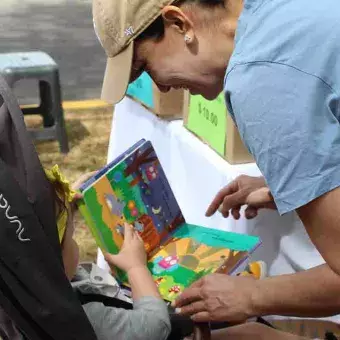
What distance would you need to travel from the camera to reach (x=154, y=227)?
1.83 metres

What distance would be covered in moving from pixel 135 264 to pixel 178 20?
638 millimetres

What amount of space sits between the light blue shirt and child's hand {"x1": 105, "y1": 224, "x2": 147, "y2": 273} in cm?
61

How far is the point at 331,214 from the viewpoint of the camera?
3.81 feet

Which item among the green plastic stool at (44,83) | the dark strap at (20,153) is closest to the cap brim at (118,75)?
the dark strap at (20,153)

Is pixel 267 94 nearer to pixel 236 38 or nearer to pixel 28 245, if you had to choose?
pixel 236 38

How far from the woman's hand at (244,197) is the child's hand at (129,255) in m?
0.29

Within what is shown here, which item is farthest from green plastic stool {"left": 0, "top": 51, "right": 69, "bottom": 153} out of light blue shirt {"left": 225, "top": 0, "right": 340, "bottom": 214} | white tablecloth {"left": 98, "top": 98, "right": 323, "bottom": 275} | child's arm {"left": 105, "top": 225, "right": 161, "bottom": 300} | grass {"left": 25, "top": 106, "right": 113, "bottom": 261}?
light blue shirt {"left": 225, "top": 0, "right": 340, "bottom": 214}

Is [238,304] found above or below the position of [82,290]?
above

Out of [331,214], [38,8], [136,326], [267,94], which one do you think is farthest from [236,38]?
[38,8]

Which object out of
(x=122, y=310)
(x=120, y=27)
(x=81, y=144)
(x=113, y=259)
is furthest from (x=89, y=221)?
(x=81, y=144)

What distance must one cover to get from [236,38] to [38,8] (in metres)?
9.08

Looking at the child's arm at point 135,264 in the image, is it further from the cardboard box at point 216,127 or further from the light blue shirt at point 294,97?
the light blue shirt at point 294,97

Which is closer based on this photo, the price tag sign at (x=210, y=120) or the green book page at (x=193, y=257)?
the green book page at (x=193, y=257)

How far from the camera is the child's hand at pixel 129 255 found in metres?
1.71
